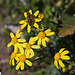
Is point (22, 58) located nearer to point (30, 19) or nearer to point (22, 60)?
point (22, 60)

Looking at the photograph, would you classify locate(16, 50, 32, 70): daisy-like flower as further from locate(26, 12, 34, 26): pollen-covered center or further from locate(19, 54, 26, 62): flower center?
locate(26, 12, 34, 26): pollen-covered center

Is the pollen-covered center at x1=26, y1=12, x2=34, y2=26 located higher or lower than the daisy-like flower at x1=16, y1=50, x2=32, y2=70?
higher

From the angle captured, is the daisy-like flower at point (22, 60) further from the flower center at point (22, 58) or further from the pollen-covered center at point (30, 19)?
the pollen-covered center at point (30, 19)

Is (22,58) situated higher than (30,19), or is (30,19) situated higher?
(30,19)

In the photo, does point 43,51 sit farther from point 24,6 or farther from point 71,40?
point 24,6

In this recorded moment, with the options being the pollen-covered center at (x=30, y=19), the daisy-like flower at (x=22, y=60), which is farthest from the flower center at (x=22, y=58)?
the pollen-covered center at (x=30, y=19)

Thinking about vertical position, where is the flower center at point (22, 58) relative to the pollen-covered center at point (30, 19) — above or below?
below

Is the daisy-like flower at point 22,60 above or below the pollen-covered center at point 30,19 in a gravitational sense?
below

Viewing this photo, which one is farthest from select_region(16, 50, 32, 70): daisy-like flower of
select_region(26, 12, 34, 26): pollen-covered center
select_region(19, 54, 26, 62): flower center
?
select_region(26, 12, 34, 26): pollen-covered center

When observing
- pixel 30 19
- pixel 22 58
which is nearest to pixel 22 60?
pixel 22 58

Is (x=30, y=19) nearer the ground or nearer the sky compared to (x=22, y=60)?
nearer the sky

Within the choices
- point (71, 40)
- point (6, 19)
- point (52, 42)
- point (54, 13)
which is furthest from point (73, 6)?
point (6, 19)

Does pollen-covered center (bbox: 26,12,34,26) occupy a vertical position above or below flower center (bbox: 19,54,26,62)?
above
